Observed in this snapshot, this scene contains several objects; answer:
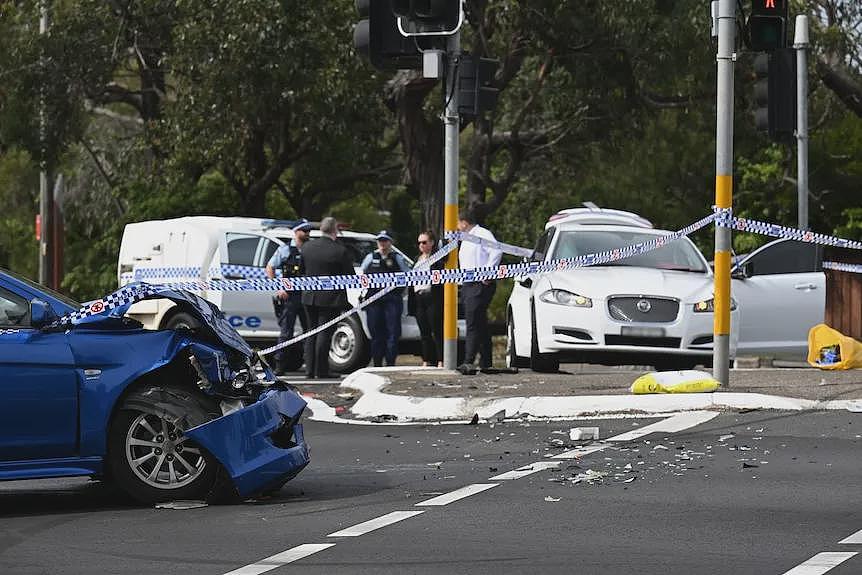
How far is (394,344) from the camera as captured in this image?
21016mm

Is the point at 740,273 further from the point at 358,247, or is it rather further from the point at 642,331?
the point at 358,247

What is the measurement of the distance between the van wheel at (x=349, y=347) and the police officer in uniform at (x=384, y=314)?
762mm

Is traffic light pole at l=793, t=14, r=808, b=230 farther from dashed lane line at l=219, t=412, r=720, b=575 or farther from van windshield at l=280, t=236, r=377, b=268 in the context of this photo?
dashed lane line at l=219, t=412, r=720, b=575

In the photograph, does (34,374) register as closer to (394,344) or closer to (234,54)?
(394,344)

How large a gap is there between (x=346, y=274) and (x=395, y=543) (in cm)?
1263

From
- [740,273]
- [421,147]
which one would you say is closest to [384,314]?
[740,273]

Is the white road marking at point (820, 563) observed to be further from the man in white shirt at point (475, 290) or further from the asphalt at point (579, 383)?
the man in white shirt at point (475, 290)

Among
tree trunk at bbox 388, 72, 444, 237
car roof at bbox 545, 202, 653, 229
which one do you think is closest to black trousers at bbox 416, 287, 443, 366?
car roof at bbox 545, 202, 653, 229

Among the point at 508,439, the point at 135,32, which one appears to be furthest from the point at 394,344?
the point at 135,32

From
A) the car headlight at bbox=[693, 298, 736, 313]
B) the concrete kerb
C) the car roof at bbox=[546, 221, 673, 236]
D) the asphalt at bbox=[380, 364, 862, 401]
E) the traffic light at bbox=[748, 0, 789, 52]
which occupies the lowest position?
the concrete kerb

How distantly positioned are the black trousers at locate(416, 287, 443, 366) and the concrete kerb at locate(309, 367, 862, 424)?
638 centimetres

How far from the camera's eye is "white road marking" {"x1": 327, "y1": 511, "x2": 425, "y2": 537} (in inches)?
328

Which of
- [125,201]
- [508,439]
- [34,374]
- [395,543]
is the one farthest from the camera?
[125,201]

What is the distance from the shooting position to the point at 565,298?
702 inches
